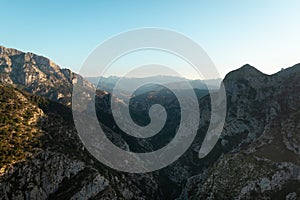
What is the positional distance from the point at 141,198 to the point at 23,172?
70.7 meters

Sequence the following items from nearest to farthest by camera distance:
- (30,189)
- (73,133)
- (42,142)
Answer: (30,189)
(42,142)
(73,133)

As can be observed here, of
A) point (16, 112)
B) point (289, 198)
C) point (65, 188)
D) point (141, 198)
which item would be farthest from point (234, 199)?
point (16, 112)

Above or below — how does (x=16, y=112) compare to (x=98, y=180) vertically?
above

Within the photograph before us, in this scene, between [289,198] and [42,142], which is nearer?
[289,198]

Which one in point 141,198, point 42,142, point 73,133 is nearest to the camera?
point 42,142

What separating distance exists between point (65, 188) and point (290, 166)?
113274 millimetres

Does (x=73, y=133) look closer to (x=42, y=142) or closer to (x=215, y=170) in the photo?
(x=42, y=142)

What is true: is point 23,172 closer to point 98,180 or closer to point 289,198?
point 98,180

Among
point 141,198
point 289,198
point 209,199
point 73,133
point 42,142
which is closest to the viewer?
point 289,198

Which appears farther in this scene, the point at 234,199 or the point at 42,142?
the point at 42,142

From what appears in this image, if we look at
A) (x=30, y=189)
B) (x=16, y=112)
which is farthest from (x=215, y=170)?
(x=16, y=112)

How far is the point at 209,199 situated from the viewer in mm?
148875

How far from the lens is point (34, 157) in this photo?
15112cm

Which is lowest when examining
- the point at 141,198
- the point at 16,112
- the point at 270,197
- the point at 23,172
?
the point at 141,198
